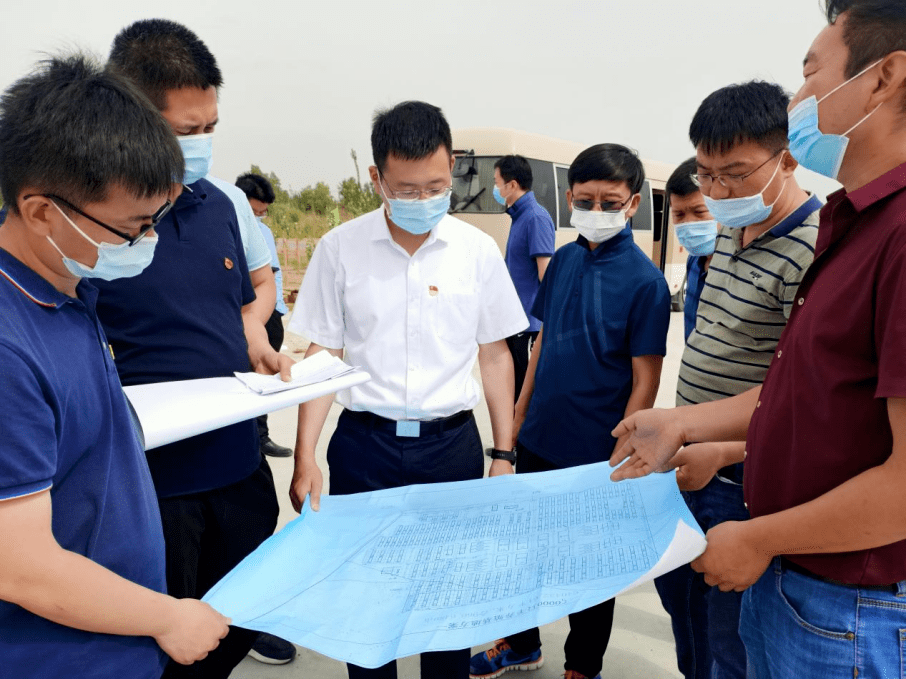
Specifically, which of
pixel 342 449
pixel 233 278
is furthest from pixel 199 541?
pixel 233 278

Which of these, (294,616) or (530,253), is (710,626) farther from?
(530,253)

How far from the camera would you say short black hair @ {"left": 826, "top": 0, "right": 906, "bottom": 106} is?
103cm

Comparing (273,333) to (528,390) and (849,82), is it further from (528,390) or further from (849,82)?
(849,82)

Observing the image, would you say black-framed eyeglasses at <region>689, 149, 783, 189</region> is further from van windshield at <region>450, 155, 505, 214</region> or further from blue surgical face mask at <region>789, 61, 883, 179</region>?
van windshield at <region>450, 155, 505, 214</region>

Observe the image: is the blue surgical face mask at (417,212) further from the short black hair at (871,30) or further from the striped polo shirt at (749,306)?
the short black hair at (871,30)

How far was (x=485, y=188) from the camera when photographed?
8914mm

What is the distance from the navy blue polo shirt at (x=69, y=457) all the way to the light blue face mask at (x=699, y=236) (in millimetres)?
1961

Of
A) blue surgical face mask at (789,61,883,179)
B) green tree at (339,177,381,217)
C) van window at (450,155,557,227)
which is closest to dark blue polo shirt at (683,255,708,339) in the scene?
Result: blue surgical face mask at (789,61,883,179)

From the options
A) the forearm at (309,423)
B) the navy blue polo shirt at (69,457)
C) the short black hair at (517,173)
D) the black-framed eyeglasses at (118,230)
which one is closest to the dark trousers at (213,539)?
the forearm at (309,423)

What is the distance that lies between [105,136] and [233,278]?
2.80 ft

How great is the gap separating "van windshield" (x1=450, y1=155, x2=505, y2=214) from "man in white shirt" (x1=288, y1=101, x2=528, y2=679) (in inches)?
274

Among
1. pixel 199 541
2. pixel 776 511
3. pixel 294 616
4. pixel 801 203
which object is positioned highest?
pixel 801 203

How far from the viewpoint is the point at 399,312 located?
6.52 ft

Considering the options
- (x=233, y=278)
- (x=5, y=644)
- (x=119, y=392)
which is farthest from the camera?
(x=233, y=278)
